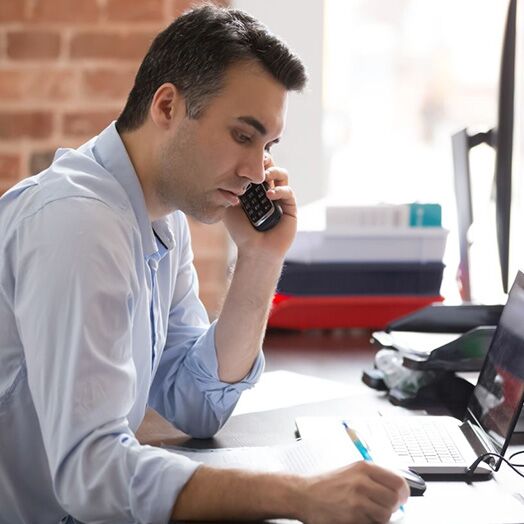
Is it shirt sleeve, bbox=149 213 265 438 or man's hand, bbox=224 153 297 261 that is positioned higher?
man's hand, bbox=224 153 297 261

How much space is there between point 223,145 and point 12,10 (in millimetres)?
1366

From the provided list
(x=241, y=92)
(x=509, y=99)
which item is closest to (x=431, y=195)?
(x=509, y=99)

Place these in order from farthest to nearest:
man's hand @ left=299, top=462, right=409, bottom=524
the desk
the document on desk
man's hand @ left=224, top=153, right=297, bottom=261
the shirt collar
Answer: man's hand @ left=224, top=153, right=297, bottom=261
the shirt collar
the document on desk
the desk
man's hand @ left=299, top=462, right=409, bottom=524

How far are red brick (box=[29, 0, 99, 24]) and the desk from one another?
1.17 meters

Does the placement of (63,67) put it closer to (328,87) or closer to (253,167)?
(328,87)

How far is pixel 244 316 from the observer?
1598 mm

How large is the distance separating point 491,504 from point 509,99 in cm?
109

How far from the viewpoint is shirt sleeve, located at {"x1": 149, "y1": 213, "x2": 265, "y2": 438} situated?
1509 millimetres

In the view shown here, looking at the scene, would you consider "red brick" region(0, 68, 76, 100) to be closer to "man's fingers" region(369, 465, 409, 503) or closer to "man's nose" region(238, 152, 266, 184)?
"man's nose" region(238, 152, 266, 184)

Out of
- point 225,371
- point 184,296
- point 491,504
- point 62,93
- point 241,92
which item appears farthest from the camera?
point 62,93

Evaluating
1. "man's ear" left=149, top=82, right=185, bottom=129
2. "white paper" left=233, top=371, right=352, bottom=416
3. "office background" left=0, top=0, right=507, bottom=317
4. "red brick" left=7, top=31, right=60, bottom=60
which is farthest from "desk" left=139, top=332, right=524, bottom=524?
"red brick" left=7, top=31, right=60, bottom=60

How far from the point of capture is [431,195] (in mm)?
2855

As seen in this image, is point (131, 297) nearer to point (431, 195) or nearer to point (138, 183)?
point (138, 183)

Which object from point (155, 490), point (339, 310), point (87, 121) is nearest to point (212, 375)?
point (155, 490)
